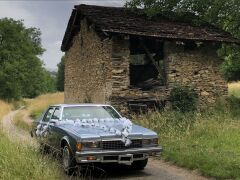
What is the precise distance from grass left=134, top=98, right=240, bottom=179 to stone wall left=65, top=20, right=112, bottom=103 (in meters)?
3.38

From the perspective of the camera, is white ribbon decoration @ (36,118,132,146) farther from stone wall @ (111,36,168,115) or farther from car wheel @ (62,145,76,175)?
stone wall @ (111,36,168,115)

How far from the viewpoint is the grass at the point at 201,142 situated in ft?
28.8

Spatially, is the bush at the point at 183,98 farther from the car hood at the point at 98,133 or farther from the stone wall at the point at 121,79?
the car hood at the point at 98,133

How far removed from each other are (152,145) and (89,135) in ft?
4.44

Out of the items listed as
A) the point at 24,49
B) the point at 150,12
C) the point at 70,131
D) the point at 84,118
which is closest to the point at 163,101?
the point at 150,12

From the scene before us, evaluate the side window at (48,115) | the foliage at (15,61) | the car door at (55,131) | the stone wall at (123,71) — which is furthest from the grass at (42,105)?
the car door at (55,131)

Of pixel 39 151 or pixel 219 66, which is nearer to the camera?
pixel 39 151

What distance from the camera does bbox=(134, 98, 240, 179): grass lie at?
8.77 meters

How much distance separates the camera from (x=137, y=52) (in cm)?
2159

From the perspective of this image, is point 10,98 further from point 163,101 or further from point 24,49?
point 163,101

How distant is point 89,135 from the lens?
8.05 meters

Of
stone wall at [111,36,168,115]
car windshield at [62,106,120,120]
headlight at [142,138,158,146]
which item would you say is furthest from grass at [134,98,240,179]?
stone wall at [111,36,168,115]

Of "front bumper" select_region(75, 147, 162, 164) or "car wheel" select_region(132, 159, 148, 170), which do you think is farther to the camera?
"car wheel" select_region(132, 159, 148, 170)

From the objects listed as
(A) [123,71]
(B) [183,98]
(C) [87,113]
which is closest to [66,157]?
(C) [87,113]
